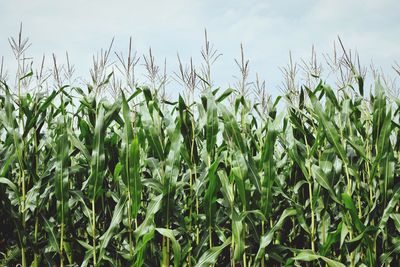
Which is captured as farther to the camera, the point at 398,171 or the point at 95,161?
the point at 398,171

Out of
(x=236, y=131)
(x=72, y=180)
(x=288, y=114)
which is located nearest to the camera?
(x=236, y=131)

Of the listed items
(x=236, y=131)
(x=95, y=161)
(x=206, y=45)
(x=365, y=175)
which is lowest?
(x=365, y=175)

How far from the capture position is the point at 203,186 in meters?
3.05

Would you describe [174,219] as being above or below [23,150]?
below

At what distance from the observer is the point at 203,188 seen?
3053 millimetres

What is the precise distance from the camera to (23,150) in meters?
3.26

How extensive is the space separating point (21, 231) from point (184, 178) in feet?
4.05

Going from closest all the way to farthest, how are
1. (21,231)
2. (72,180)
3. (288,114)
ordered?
1. (21,231)
2. (288,114)
3. (72,180)

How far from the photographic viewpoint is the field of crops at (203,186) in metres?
2.89

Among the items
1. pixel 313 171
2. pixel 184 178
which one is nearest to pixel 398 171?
pixel 313 171

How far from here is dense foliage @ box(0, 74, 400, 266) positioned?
289 centimetres

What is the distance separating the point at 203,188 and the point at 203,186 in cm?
2

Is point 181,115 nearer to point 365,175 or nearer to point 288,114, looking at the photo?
point 288,114

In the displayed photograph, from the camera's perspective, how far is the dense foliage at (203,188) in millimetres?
2889
